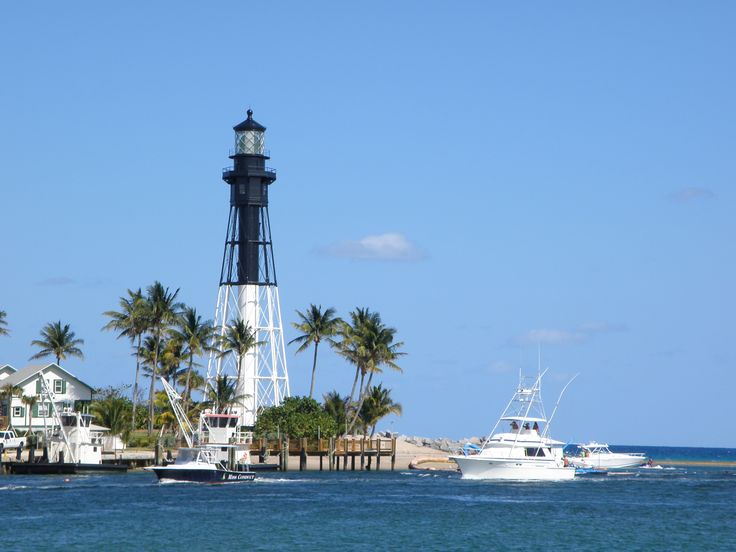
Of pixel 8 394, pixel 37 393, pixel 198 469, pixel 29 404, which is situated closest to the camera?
pixel 198 469

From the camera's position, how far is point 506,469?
93250mm

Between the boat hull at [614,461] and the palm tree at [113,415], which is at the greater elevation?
the palm tree at [113,415]

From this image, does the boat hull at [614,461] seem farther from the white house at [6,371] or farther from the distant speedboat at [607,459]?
the white house at [6,371]

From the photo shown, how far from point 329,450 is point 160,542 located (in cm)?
5257

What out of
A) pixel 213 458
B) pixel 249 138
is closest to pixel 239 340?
pixel 249 138

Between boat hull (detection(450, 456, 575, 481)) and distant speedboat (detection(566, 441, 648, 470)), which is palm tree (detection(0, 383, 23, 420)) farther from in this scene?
distant speedboat (detection(566, 441, 648, 470))

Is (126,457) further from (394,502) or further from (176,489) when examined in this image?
(394,502)

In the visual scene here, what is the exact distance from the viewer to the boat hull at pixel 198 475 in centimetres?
8475

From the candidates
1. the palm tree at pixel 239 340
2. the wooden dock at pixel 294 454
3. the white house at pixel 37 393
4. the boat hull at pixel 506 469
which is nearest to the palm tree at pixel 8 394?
the white house at pixel 37 393

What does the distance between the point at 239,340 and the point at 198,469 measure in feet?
100

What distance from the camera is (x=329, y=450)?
109 meters

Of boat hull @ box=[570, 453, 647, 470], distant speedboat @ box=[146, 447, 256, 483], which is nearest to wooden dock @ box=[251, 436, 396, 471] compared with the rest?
distant speedboat @ box=[146, 447, 256, 483]

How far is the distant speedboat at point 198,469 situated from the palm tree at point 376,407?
115 feet

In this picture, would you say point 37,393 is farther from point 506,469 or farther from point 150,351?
point 506,469
